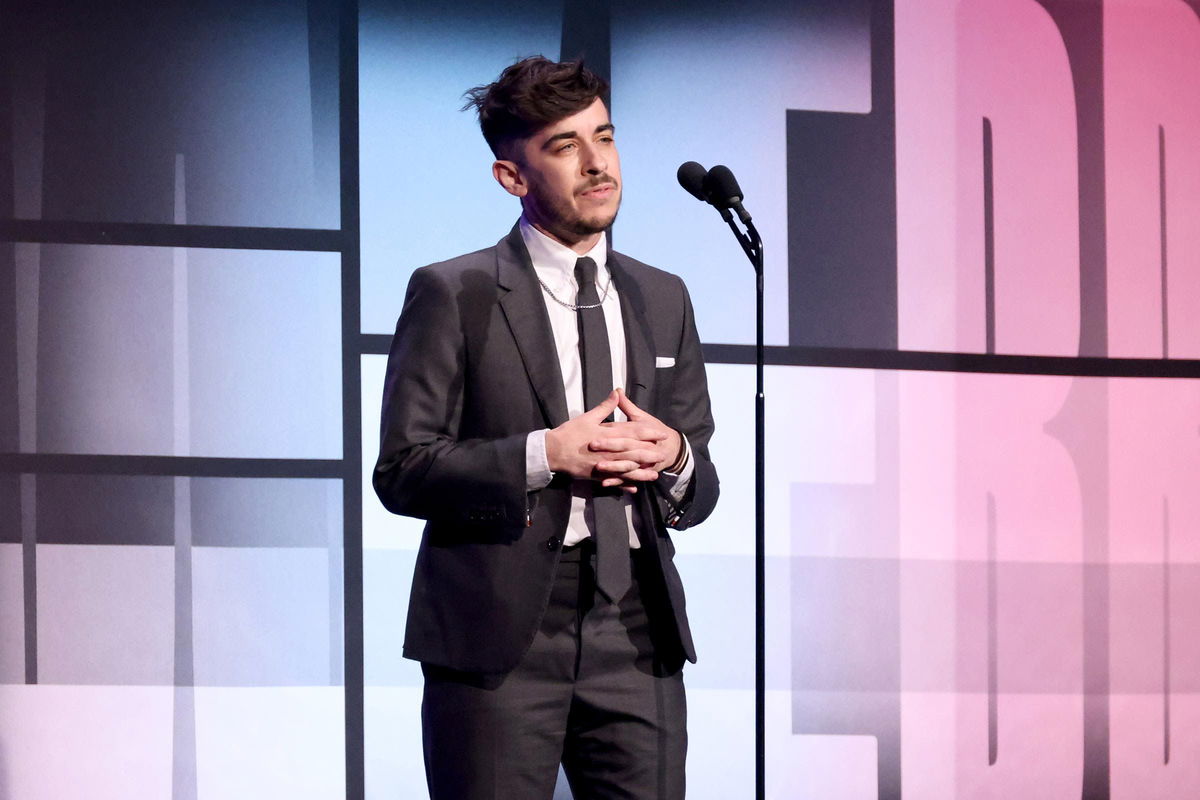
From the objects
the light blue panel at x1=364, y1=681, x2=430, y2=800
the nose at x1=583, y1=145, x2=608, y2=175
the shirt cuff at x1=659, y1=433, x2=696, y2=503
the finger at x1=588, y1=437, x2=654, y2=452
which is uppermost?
the nose at x1=583, y1=145, x2=608, y2=175

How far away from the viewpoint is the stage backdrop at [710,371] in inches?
113

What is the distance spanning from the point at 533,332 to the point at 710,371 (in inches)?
47.0

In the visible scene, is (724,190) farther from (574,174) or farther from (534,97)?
(534,97)

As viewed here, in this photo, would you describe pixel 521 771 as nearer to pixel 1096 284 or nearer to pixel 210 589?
pixel 210 589

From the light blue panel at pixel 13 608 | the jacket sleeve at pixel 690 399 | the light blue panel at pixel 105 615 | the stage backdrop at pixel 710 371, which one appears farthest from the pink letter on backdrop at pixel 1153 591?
the light blue panel at pixel 13 608

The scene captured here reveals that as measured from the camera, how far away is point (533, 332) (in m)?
1.91

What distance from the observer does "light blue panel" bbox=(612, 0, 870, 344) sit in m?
3.01

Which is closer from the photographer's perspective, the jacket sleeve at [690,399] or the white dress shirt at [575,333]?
the white dress shirt at [575,333]

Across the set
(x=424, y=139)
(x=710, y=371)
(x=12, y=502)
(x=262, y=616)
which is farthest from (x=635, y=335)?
(x=12, y=502)

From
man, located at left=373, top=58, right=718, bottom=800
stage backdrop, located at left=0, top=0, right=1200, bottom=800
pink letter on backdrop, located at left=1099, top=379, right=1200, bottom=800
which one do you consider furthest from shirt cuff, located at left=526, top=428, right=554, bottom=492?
pink letter on backdrop, located at left=1099, top=379, right=1200, bottom=800

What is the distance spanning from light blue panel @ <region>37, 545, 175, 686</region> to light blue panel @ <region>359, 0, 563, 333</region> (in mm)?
878

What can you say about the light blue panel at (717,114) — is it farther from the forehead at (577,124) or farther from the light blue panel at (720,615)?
the forehead at (577,124)

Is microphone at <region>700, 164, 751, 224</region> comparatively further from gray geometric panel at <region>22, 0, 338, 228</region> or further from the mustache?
gray geometric panel at <region>22, 0, 338, 228</region>

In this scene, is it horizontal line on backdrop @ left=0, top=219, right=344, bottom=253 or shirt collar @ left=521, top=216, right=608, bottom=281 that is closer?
shirt collar @ left=521, top=216, right=608, bottom=281
